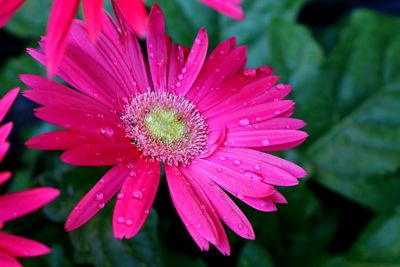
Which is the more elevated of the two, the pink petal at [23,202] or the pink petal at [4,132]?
the pink petal at [4,132]

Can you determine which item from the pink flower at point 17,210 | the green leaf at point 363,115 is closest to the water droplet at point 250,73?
the pink flower at point 17,210

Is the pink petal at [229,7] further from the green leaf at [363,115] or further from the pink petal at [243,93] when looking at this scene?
the green leaf at [363,115]

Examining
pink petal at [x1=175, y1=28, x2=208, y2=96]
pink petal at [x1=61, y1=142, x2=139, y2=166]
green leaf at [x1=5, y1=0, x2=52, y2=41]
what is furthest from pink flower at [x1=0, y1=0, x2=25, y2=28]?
green leaf at [x1=5, y1=0, x2=52, y2=41]

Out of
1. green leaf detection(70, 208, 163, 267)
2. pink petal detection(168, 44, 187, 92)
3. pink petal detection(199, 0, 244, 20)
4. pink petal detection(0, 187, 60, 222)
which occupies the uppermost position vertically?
pink petal detection(199, 0, 244, 20)

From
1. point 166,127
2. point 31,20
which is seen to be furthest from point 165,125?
point 31,20

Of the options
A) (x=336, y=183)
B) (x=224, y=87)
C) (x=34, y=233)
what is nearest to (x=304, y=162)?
(x=336, y=183)

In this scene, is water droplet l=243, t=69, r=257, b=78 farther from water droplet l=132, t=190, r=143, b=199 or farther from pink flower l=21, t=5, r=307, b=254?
water droplet l=132, t=190, r=143, b=199
